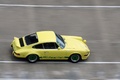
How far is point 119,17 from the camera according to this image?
2512cm

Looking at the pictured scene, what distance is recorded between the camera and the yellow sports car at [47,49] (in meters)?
20.1

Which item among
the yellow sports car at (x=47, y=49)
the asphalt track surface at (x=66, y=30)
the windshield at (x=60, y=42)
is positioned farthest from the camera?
the windshield at (x=60, y=42)

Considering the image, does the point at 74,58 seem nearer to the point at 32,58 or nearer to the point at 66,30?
the point at 32,58

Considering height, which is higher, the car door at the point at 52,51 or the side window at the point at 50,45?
the side window at the point at 50,45

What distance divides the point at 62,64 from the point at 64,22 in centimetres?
442

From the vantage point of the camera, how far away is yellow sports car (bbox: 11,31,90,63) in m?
20.1

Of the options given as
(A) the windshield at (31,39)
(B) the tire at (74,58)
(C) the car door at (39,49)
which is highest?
(A) the windshield at (31,39)

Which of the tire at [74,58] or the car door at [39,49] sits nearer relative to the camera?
the car door at [39,49]

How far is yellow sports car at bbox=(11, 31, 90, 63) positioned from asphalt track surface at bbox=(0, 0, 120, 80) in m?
0.34

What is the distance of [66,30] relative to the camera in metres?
23.4

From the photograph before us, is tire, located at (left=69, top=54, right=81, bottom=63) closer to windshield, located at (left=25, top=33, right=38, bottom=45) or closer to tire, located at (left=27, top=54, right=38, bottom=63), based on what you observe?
tire, located at (left=27, top=54, right=38, bottom=63)

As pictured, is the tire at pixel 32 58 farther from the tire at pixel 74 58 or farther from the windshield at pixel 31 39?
the tire at pixel 74 58

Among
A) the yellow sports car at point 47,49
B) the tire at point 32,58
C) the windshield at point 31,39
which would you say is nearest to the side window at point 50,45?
the yellow sports car at point 47,49

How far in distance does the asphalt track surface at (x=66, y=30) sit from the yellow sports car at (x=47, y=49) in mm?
337
